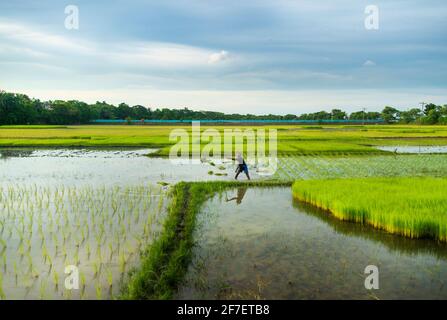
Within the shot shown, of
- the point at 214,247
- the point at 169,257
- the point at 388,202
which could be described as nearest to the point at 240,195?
the point at 388,202

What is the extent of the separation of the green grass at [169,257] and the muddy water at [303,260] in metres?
0.19

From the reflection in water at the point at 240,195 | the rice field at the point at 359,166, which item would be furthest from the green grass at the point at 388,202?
the rice field at the point at 359,166

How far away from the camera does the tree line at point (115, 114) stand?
193ft

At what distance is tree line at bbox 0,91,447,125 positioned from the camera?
193ft

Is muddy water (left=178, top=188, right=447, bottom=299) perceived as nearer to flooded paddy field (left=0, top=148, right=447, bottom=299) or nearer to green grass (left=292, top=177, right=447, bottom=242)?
flooded paddy field (left=0, top=148, right=447, bottom=299)

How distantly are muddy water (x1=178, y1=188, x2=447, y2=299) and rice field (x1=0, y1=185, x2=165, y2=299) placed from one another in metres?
1.16

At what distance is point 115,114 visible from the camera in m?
88.6

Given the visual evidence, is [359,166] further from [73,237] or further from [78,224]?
[73,237]

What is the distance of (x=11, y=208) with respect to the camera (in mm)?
8797

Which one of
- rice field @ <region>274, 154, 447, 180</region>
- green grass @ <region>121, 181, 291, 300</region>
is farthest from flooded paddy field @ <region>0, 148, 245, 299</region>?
rice field @ <region>274, 154, 447, 180</region>

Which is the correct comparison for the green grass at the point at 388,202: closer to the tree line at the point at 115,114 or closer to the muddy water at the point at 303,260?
the muddy water at the point at 303,260

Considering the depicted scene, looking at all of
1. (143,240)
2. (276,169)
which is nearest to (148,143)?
(276,169)

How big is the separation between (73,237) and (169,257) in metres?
2.24
